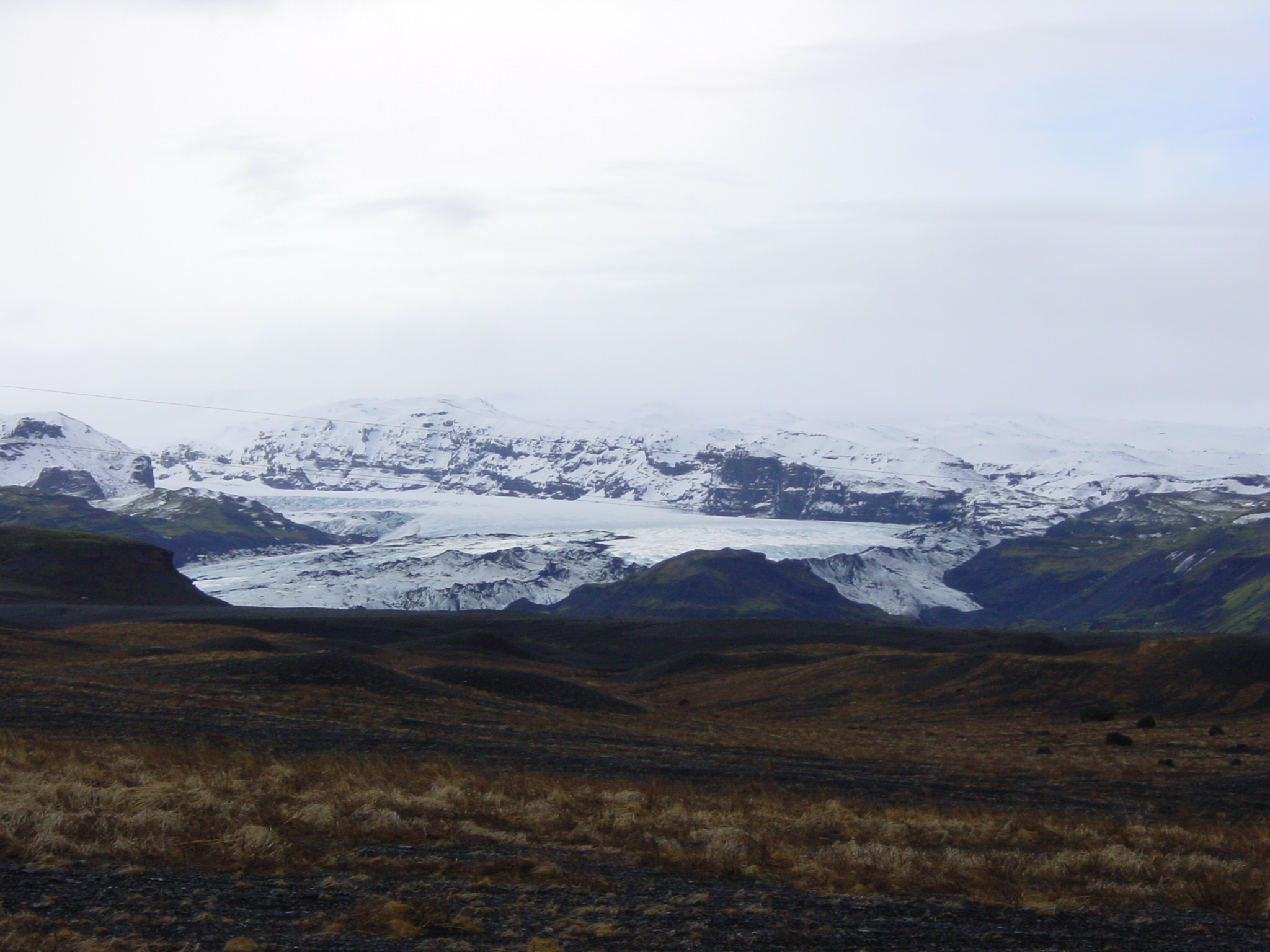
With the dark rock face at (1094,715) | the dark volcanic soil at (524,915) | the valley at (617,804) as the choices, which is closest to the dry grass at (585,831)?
the valley at (617,804)

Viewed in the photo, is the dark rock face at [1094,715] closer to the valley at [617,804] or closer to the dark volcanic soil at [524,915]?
the valley at [617,804]

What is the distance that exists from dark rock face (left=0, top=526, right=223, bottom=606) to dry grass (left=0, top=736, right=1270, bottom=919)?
10154 cm

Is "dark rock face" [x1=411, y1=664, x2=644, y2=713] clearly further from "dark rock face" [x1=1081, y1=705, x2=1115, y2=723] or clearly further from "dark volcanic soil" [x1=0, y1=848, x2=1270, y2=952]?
"dark volcanic soil" [x1=0, y1=848, x2=1270, y2=952]

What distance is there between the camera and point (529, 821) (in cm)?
1568

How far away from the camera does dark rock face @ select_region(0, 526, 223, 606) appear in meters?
114

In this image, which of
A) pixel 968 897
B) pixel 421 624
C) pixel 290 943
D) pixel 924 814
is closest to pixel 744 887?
pixel 968 897

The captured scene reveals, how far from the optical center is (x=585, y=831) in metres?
14.9

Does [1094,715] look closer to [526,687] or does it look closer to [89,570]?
[526,687]

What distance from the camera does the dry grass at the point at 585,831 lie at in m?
12.0

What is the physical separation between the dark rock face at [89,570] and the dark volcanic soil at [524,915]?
4260 inches

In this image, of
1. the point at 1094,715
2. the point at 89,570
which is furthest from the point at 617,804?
the point at 89,570

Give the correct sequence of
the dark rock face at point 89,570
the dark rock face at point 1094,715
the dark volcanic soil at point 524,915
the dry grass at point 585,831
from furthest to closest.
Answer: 1. the dark rock face at point 89,570
2. the dark rock face at point 1094,715
3. the dry grass at point 585,831
4. the dark volcanic soil at point 524,915

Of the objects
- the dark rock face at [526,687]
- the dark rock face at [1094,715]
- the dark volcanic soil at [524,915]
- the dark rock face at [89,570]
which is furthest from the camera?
the dark rock face at [89,570]

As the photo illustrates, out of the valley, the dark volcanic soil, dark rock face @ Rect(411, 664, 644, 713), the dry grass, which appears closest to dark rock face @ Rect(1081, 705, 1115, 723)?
the valley
